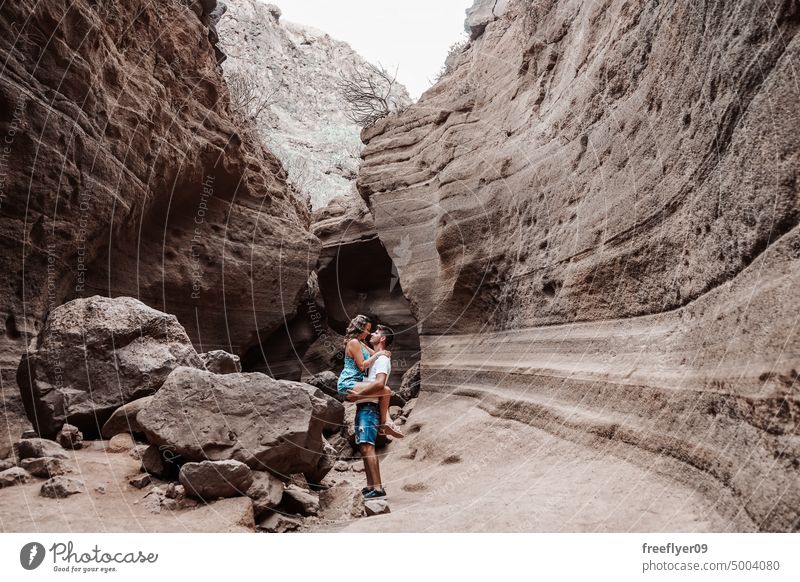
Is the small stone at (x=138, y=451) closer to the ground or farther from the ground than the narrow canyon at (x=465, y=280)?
closer to the ground

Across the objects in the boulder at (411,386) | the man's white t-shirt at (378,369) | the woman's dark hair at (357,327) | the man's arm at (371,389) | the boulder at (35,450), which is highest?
the woman's dark hair at (357,327)

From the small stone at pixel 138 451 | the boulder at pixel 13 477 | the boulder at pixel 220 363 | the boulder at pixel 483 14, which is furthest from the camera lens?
the boulder at pixel 483 14

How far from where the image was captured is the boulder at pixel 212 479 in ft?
A: 14.6

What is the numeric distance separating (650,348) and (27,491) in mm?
4990

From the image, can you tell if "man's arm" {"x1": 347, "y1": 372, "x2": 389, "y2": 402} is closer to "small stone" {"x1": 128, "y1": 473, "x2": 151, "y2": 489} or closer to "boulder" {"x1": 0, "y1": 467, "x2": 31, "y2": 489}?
"small stone" {"x1": 128, "y1": 473, "x2": 151, "y2": 489}

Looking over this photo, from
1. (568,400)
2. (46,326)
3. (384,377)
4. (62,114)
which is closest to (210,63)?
(62,114)

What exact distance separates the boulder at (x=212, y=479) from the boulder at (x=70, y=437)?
5.22 feet

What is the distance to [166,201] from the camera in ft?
35.1

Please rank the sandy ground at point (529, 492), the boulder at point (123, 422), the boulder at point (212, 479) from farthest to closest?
the boulder at point (123, 422) < the boulder at point (212, 479) < the sandy ground at point (529, 492)

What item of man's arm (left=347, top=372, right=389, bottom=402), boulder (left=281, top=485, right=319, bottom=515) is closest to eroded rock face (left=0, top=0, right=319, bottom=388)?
boulder (left=281, top=485, right=319, bottom=515)

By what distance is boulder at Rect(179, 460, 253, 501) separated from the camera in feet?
14.6

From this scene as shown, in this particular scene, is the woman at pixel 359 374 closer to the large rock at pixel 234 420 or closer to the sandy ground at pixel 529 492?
the large rock at pixel 234 420

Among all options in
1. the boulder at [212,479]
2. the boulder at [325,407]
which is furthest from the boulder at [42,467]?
the boulder at [325,407]

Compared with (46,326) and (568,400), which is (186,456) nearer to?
(46,326)
